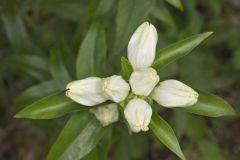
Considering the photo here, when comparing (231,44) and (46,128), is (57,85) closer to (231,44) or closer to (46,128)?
(46,128)

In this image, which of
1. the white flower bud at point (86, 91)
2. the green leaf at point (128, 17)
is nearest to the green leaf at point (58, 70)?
the green leaf at point (128, 17)

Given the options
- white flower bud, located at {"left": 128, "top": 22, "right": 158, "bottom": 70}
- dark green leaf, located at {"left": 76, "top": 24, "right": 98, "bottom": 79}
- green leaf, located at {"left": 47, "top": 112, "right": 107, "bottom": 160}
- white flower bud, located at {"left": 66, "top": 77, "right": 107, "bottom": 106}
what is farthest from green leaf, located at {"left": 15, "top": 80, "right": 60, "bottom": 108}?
white flower bud, located at {"left": 128, "top": 22, "right": 158, "bottom": 70}

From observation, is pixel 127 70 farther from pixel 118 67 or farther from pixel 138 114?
pixel 118 67

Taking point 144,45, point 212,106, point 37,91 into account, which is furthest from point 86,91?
point 37,91

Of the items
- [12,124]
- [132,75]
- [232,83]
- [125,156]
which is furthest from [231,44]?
[132,75]

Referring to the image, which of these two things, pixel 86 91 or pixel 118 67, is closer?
pixel 86 91

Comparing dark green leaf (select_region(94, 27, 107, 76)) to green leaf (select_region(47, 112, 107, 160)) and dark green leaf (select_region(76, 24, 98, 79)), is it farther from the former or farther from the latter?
green leaf (select_region(47, 112, 107, 160))
